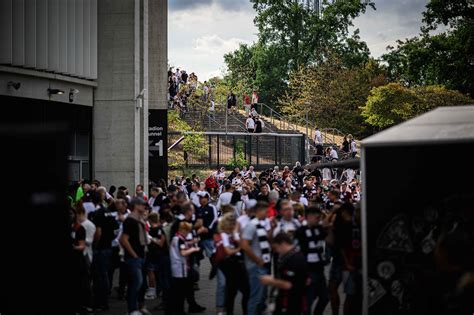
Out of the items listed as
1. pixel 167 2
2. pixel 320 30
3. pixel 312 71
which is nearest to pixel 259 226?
pixel 167 2

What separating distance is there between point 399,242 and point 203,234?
17.3ft

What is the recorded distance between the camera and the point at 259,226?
12.0 metres

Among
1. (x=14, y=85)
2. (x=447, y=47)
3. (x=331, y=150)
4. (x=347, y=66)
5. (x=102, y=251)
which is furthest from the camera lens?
(x=347, y=66)

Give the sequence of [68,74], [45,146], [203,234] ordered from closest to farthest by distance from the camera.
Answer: [45,146] < [203,234] < [68,74]

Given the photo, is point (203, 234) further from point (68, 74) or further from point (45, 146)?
point (68, 74)

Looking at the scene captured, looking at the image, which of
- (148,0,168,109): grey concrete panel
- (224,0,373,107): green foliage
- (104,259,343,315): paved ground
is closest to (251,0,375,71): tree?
(224,0,373,107): green foliage

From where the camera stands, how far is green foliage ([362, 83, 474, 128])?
202ft

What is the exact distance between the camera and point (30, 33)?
2506cm

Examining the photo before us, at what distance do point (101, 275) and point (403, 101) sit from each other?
5056 cm

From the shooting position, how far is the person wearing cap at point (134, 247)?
13133 mm

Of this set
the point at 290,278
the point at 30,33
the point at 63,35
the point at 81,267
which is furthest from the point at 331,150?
the point at 290,278

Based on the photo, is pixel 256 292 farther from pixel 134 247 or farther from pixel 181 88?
pixel 181 88

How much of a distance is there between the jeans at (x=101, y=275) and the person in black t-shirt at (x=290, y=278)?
5052 millimetres

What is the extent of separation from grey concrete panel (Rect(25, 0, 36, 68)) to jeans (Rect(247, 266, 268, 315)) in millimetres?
15375
